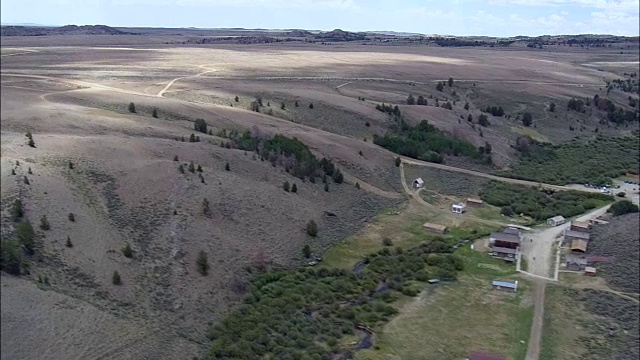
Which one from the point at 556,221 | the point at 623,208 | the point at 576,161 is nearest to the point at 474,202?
the point at 556,221

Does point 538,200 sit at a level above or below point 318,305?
above

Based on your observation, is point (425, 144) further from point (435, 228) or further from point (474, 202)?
point (435, 228)

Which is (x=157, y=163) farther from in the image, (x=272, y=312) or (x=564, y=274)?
(x=564, y=274)

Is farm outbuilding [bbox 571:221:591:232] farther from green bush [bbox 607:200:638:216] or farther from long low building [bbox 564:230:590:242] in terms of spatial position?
green bush [bbox 607:200:638:216]

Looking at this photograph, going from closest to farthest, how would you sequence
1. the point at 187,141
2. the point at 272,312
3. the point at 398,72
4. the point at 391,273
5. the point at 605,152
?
the point at 272,312 → the point at 391,273 → the point at 187,141 → the point at 605,152 → the point at 398,72

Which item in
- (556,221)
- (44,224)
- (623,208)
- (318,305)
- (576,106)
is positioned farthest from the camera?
(576,106)

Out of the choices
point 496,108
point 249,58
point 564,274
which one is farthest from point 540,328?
point 249,58
